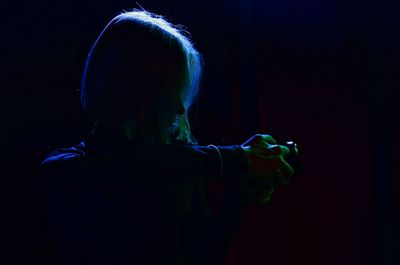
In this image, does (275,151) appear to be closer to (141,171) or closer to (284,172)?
(284,172)

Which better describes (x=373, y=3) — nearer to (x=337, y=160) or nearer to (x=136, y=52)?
(x=337, y=160)

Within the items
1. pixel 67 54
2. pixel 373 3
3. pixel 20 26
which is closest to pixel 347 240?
pixel 373 3

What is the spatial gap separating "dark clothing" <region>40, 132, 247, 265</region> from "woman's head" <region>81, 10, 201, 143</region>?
0.17 ft

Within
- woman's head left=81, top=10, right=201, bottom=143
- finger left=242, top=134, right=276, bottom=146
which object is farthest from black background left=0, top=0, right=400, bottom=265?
finger left=242, top=134, right=276, bottom=146

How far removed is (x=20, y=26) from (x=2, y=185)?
43 cm

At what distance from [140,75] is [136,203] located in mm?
174

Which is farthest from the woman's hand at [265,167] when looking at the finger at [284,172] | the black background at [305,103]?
the black background at [305,103]

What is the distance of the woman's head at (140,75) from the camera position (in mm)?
564

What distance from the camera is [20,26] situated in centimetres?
→ 110

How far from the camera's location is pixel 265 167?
0.51 metres

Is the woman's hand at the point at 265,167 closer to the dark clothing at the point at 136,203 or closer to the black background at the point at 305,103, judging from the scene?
the dark clothing at the point at 136,203

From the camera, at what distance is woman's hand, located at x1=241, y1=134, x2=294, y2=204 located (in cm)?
51

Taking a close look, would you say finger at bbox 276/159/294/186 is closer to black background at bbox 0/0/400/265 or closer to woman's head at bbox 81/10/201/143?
woman's head at bbox 81/10/201/143

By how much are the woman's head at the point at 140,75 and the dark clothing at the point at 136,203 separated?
52 millimetres
